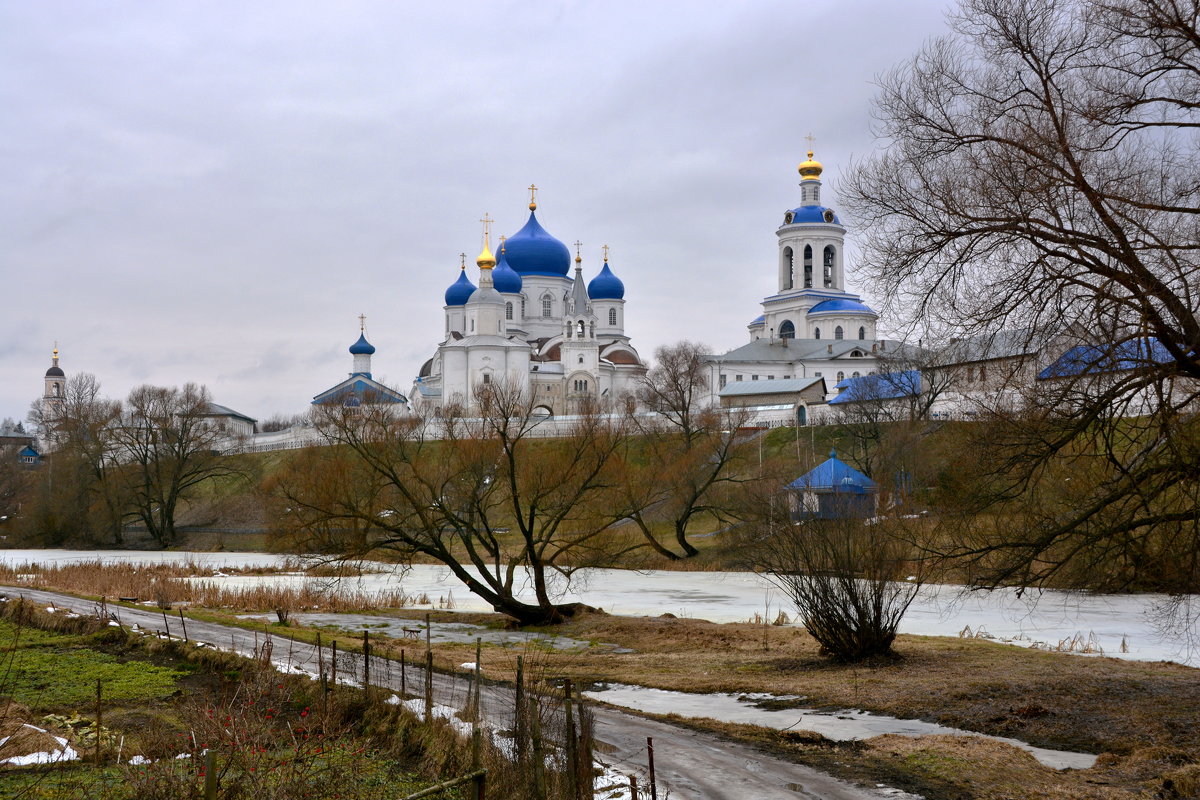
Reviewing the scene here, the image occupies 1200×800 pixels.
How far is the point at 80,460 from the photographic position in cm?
5406

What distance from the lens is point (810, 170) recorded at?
82.4 metres

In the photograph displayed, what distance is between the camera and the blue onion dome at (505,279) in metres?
77.2

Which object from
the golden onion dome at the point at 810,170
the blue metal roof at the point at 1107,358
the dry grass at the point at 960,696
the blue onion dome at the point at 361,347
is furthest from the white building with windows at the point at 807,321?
the blue metal roof at the point at 1107,358

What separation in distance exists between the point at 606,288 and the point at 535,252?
568 centimetres

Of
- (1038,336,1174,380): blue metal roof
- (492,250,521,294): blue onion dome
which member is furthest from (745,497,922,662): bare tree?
(492,250,521,294): blue onion dome

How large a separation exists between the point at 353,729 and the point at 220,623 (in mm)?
10133

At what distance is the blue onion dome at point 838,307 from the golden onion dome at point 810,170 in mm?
9282

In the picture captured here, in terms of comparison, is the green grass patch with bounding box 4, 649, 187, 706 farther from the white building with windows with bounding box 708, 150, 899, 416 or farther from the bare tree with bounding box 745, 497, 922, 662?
the white building with windows with bounding box 708, 150, 899, 416

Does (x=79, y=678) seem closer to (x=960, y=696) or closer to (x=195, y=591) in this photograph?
(x=960, y=696)

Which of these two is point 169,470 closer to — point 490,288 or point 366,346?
point 490,288

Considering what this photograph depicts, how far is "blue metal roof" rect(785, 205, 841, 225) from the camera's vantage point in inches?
3236

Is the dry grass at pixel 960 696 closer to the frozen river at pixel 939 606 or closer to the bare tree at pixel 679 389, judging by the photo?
the frozen river at pixel 939 606

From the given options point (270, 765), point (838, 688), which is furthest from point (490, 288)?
point (270, 765)

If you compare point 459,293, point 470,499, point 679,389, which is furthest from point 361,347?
point 470,499
